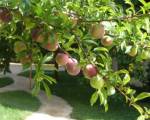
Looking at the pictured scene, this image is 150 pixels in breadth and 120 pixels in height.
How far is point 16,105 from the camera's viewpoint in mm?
11039

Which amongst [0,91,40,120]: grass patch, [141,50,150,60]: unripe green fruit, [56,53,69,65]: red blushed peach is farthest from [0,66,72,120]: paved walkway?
[56,53,69,65]: red blushed peach

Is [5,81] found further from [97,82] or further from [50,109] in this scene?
[97,82]

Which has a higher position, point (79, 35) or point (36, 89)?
point (79, 35)

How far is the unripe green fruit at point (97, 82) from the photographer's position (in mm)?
1332

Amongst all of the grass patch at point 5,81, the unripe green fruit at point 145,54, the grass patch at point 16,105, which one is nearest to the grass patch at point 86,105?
the grass patch at point 16,105

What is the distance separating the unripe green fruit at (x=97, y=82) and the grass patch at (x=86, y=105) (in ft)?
28.8

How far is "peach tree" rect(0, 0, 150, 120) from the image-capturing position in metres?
1.34

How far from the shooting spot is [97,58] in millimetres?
1512

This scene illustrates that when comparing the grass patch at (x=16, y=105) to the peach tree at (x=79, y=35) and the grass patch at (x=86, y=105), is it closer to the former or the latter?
the grass patch at (x=86, y=105)

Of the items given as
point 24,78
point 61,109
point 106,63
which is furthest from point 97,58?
point 24,78

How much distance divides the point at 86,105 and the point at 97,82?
10.5 metres

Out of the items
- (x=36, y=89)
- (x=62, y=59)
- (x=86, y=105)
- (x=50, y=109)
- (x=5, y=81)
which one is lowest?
(x=5, y=81)

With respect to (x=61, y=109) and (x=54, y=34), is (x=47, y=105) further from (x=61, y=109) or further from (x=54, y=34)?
(x=54, y=34)

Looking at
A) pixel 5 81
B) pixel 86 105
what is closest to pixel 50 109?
pixel 86 105
